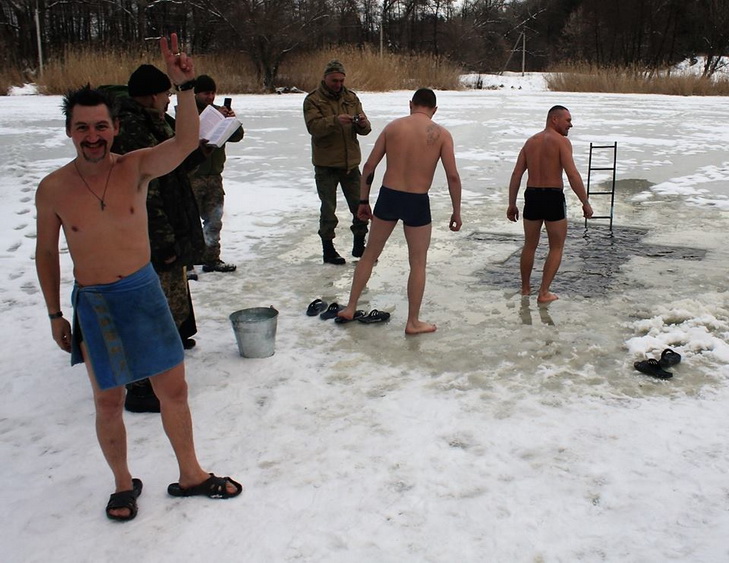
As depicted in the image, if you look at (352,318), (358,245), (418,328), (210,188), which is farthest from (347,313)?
(210,188)

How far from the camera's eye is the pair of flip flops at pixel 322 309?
5.00 metres

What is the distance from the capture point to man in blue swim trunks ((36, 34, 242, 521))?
2566 millimetres

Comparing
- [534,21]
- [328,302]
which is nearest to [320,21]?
[328,302]

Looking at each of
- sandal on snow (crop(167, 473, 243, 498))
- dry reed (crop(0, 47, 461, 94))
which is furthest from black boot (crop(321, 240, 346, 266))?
dry reed (crop(0, 47, 461, 94))

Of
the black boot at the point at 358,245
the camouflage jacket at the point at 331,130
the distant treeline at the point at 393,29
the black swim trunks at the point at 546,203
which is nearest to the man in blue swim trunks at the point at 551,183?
the black swim trunks at the point at 546,203

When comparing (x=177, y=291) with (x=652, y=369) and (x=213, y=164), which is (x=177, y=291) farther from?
(x=652, y=369)

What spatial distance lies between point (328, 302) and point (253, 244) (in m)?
1.87

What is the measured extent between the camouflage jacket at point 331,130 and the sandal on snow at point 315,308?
1.48m

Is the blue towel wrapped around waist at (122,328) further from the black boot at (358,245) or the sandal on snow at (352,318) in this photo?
the black boot at (358,245)

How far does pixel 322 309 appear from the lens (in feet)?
16.9

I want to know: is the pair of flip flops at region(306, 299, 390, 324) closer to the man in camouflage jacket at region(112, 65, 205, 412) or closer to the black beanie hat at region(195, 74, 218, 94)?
the man in camouflage jacket at region(112, 65, 205, 412)

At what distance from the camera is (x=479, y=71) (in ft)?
161

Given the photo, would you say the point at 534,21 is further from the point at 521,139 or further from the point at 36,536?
the point at 36,536

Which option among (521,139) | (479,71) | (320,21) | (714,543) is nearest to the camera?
(714,543)
